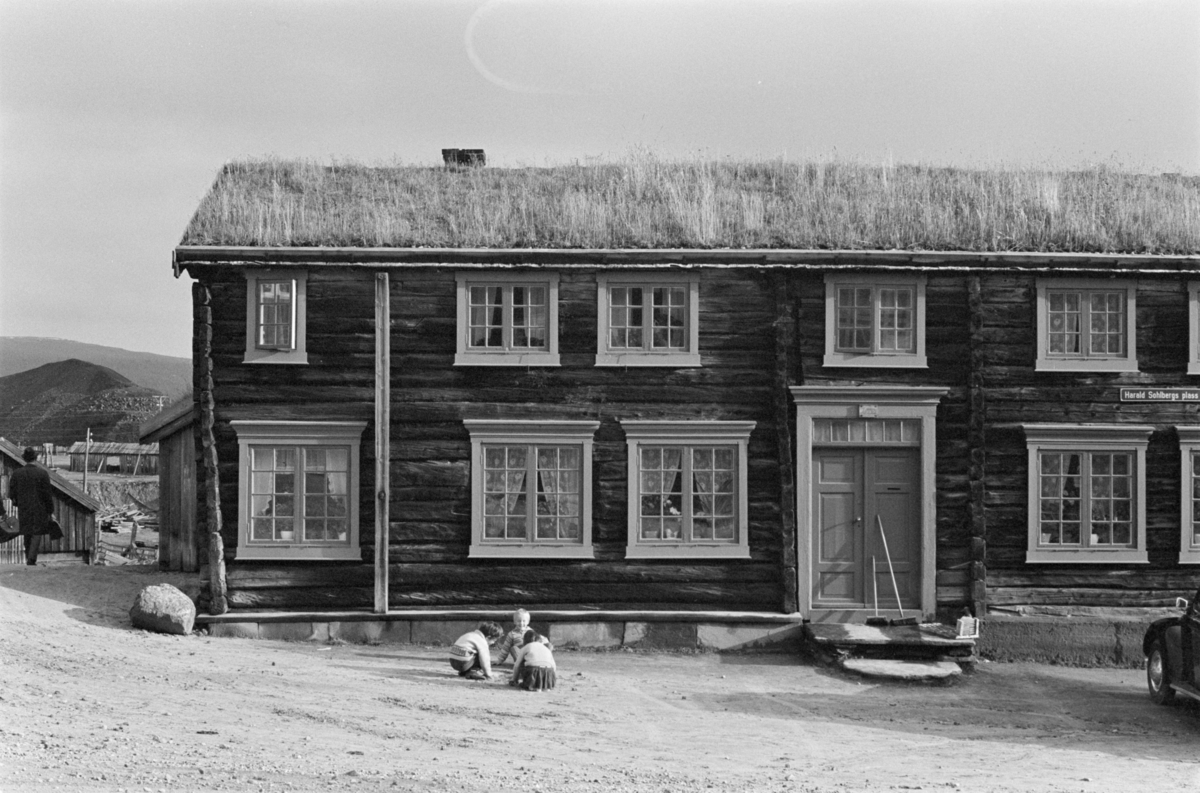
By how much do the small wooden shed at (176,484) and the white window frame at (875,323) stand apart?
1030 cm

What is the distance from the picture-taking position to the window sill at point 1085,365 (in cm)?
1806

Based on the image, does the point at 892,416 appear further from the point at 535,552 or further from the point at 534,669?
the point at 534,669

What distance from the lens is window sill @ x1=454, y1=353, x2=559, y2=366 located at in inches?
698

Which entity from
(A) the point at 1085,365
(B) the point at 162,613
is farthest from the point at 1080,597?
(B) the point at 162,613

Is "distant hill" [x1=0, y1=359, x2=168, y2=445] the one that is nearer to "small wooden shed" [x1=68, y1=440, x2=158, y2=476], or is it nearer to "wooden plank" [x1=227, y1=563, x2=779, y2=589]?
"small wooden shed" [x1=68, y1=440, x2=158, y2=476]

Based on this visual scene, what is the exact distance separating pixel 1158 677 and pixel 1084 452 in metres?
3.61

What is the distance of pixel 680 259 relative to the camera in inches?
698

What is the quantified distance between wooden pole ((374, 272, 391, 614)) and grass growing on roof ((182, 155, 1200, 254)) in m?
1.03

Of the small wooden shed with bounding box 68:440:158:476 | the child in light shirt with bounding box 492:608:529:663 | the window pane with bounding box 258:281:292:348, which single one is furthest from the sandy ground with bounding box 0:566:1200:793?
the small wooden shed with bounding box 68:440:158:476

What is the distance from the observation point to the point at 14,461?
2608 cm

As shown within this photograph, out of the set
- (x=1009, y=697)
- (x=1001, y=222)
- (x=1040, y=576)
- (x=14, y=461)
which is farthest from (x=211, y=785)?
(x=14, y=461)

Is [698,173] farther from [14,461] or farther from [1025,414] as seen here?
[14,461]

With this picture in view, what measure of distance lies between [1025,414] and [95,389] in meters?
74.7

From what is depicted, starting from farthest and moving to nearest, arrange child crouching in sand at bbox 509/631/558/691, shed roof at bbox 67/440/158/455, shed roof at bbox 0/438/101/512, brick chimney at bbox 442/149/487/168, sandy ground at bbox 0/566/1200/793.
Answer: shed roof at bbox 67/440/158/455 < shed roof at bbox 0/438/101/512 < brick chimney at bbox 442/149/487/168 < child crouching in sand at bbox 509/631/558/691 < sandy ground at bbox 0/566/1200/793
